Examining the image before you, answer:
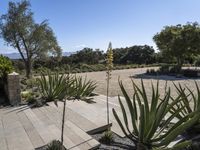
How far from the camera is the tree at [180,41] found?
21609 mm

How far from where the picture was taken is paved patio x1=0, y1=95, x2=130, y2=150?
403cm

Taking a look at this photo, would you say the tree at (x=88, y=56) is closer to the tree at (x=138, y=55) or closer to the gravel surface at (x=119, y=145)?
the tree at (x=138, y=55)

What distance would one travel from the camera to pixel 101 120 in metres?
5.23

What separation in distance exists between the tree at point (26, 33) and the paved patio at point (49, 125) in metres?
11.6

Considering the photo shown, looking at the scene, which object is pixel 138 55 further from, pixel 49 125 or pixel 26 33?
pixel 49 125

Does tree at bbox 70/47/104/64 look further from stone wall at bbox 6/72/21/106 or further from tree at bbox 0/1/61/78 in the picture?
stone wall at bbox 6/72/21/106

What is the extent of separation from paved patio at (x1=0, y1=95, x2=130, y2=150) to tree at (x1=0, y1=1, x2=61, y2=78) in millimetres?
11565

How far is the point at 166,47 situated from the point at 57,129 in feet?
67.5

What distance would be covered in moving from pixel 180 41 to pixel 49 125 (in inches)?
755

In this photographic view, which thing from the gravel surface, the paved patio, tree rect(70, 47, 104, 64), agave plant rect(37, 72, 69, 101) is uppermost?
tree rect(70, 47, 104, 64)

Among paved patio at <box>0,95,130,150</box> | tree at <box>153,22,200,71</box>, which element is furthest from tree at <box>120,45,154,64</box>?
paved patio at <box>0,95,130,150</box>

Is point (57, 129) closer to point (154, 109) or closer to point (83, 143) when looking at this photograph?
point (83, 143)

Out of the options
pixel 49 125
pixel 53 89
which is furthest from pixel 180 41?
pixel 49 125

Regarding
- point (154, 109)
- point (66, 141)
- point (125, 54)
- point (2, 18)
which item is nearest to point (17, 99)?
point (66, 141)
